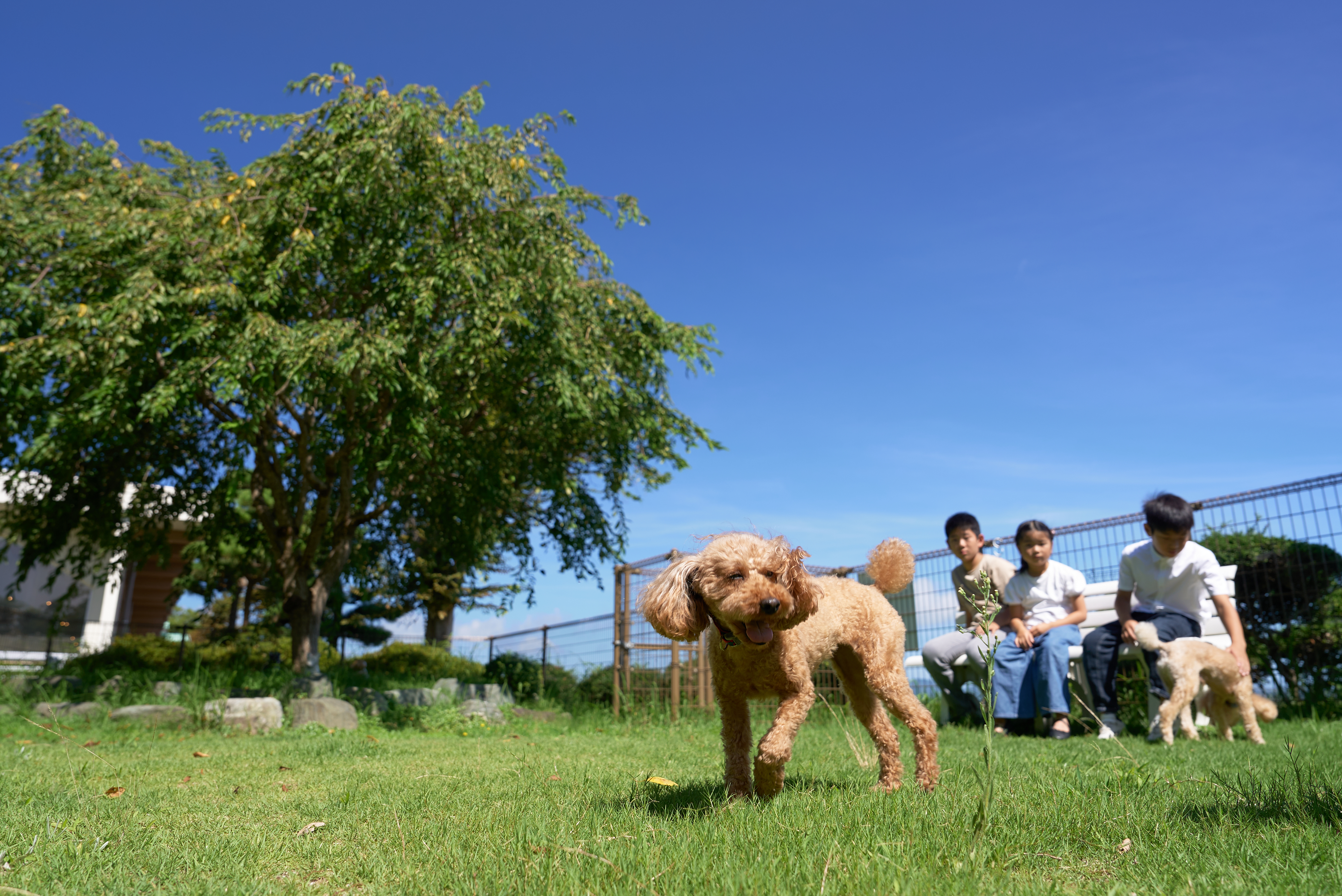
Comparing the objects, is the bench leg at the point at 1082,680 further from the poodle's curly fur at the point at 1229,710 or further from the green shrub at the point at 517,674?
the green shrub at the point at 517,674

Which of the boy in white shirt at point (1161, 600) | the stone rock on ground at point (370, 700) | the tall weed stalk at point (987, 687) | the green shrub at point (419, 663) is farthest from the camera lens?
the green shrub at point (419, 663)

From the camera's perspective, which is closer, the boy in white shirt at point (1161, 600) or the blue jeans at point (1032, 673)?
the boy in white shirt at point (1161, 600)

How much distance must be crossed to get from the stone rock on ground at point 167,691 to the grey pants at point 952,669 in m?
7.57

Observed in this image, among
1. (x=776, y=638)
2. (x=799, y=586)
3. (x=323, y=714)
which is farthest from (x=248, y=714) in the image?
(x=799, y=586)

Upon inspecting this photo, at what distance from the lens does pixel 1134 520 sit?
7.91 m

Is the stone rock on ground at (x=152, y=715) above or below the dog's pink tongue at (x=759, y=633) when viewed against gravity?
below

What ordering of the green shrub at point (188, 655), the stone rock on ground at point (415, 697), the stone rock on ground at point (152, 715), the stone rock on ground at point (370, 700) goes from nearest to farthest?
the stone rock on ground at point (152, 715), the stone rock on ground at point (370, 700), the stone rock on ground at point (415, 697), the green shrub at point (188, 655)

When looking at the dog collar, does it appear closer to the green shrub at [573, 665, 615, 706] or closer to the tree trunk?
the green shrub at [573, 665, 615, 706]

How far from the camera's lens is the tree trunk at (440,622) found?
782 inches

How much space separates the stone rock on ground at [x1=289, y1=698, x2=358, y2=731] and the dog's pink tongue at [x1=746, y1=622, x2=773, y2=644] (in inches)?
237

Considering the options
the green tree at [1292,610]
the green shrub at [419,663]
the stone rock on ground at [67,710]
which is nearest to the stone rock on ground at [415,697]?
the stone rock on ground at [67,710]

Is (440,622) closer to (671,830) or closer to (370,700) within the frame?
(370,700)

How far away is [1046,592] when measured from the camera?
6742 mm

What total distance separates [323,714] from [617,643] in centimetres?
312
